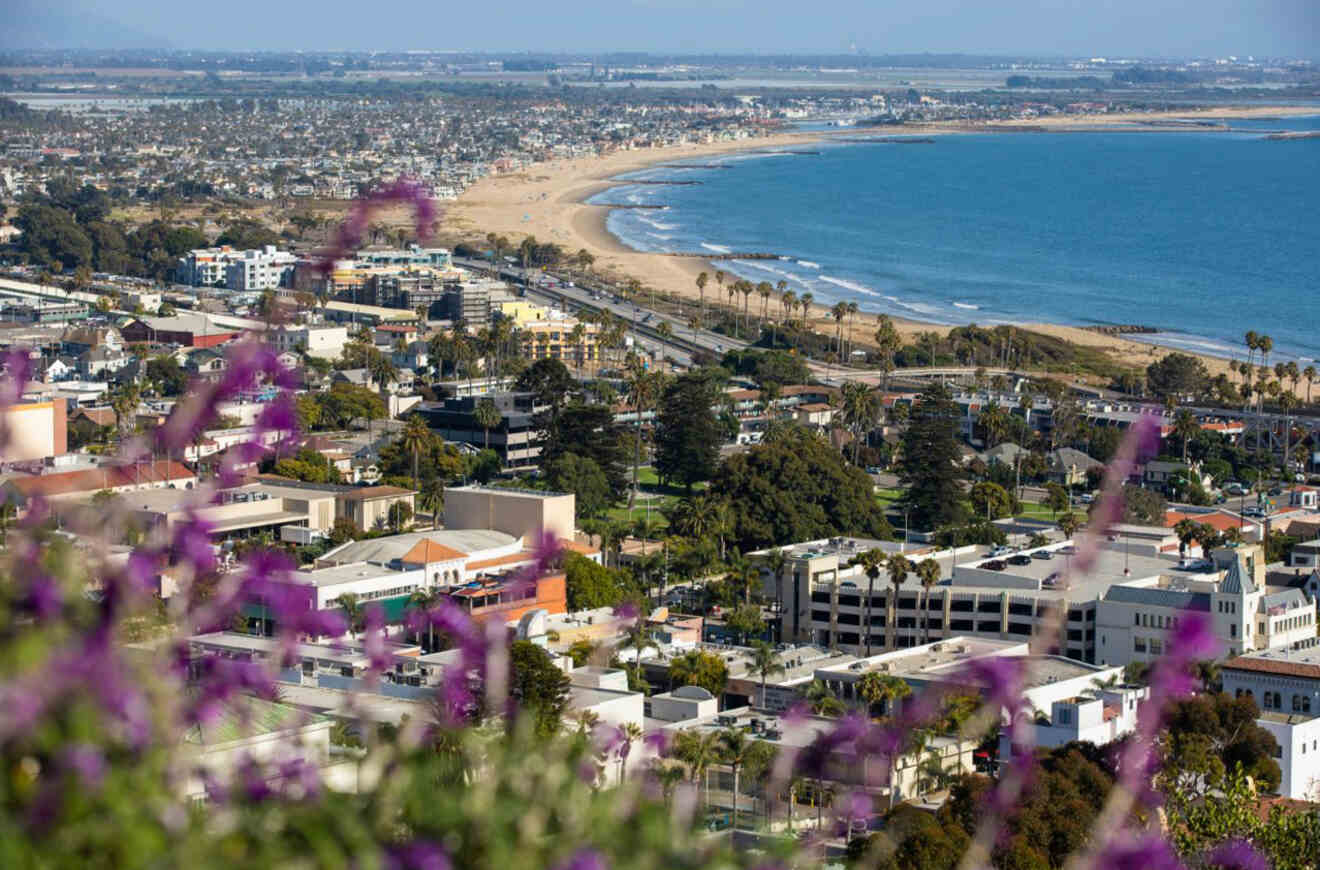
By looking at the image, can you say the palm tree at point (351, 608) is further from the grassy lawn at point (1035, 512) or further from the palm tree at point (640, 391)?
the palm tree at point (640, 391)

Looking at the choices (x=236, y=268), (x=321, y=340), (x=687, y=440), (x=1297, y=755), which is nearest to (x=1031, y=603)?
(x=1297, y=755)

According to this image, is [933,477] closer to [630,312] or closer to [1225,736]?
[1225,736]

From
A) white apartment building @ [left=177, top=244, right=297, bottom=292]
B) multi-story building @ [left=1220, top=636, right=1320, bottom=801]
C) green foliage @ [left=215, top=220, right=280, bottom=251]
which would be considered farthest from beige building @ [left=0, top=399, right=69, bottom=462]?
green foliage @ [left=215, top=220, right=280, bottom=251]

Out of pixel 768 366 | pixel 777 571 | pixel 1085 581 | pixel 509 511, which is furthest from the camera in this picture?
pixel 768 366

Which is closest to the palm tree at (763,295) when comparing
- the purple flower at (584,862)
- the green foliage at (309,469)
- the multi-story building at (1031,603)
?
the green foliage at (309,469)

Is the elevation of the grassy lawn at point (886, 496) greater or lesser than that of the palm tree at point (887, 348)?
lesser

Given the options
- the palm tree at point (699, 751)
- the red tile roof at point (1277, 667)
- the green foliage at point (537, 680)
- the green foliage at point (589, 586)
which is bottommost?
the green foliage at point (589, 586)

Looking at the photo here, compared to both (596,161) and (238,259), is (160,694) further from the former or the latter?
(596,161)

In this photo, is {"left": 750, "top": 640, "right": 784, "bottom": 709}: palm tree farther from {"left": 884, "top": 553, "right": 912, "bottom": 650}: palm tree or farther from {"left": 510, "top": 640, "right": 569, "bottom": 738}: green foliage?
{"left": 884, "top": 553, "right": 912, "bottom": 650}: palm tree
